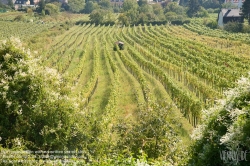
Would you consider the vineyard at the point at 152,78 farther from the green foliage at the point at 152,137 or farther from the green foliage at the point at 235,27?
the green foliage at the point at 235,27

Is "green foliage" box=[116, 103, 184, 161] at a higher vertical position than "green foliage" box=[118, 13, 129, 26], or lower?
lower

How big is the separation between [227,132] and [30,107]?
10.6 m

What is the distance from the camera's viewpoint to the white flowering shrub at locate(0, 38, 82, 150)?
1359cm

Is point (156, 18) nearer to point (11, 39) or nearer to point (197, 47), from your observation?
point (197, 47)

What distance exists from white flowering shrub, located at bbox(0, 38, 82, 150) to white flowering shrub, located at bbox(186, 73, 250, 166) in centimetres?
797

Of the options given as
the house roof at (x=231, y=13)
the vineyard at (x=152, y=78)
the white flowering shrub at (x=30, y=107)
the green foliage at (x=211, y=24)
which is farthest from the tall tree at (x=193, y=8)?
the white flowering shrub at (x=30, y=107)

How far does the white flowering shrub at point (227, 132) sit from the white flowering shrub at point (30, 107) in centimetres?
797

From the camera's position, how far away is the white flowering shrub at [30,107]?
13.6 metres

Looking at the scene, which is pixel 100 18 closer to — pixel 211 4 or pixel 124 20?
pixel 124 20

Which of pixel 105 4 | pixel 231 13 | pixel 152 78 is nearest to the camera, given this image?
pixel 152 78

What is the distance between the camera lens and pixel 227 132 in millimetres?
7094

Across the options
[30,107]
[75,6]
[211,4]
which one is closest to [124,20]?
[75,6]

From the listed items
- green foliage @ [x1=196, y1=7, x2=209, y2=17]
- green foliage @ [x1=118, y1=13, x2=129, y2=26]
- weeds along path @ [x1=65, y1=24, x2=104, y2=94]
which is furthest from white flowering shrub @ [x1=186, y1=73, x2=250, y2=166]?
green foliage @ [x1=196, y1=7, x2=209, y2=17]

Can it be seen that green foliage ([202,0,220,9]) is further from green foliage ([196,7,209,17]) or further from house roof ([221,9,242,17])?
house roof ([221,9,242,17])
